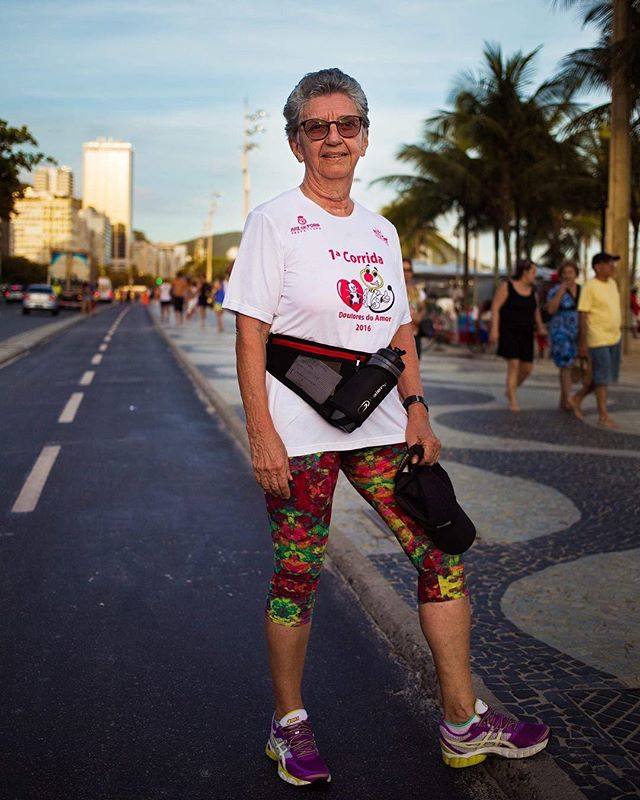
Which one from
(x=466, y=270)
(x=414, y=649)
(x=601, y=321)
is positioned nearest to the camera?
(x=414, y=649)

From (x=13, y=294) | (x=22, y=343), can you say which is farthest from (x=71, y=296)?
(x=22, y=343)

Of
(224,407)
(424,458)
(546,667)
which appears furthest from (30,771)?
(224,407)

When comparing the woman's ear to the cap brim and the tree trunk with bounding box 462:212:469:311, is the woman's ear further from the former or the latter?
the tree trunk with bounding box 462:212:469:311

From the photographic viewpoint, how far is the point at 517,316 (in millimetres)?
10375

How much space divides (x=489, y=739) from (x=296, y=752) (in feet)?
1.90

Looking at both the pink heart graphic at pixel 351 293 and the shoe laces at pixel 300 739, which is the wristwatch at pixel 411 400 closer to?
the pink heart graphic at pixel 351 293

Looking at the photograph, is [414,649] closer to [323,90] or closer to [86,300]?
[323,90]

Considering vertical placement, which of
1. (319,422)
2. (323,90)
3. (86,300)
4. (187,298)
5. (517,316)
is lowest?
(319,422)

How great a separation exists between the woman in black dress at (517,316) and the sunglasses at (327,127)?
25.6ft

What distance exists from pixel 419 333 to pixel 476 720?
1022 cm

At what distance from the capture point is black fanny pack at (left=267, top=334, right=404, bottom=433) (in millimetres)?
2568

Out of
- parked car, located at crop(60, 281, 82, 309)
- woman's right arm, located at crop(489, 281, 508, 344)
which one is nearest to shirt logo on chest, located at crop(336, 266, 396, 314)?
woman's right arm, located at crop(489, 281, 508, 344)

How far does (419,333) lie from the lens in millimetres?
12664

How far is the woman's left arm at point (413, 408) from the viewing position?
8.87 ft
